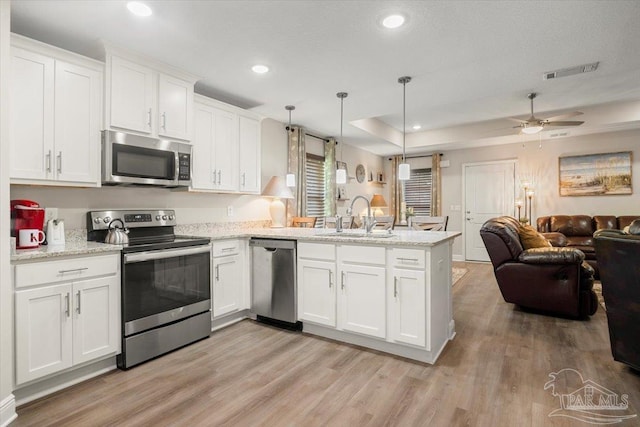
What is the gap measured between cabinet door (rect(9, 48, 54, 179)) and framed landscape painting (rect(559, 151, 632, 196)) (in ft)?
25.1

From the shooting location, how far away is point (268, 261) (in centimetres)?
335

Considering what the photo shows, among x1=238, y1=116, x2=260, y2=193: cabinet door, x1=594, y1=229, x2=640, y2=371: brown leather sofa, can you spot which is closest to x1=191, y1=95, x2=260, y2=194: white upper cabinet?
x1=238, y1=116, x2=260, y2=193: cabinet door

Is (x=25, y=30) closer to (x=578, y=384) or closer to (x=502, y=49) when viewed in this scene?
(x=502, y=49)

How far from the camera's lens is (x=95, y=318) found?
7.55 ft

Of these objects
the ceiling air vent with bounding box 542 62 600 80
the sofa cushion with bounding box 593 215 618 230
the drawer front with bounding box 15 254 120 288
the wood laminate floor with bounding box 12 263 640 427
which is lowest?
the wood laminate floor with bounding box 12 263 640 427

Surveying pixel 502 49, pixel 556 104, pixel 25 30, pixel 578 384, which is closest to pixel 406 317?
pixel 578 384

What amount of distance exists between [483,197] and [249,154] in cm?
536

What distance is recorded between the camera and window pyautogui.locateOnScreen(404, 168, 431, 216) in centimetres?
761

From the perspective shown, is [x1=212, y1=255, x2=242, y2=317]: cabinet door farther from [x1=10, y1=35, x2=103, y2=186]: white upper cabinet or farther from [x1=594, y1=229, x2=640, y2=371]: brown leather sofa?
[x1=594, y1=229, x2=640, y2=371]: brown leather sofa

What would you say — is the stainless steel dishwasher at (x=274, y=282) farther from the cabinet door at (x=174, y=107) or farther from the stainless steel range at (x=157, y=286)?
the cabinet door at (x=174, y=107)

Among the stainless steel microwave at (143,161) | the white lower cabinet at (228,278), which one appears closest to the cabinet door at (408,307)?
the white lower cabinet at (228,278)

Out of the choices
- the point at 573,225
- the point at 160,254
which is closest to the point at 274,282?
the point at 160,254

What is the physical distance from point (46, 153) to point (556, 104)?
5.81m

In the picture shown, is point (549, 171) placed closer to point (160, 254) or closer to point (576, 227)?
point (576, 227)
